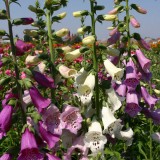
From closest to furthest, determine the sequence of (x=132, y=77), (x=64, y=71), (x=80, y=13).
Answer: (x=64, y=71), (x=80, y=13), (x=132, y=77)

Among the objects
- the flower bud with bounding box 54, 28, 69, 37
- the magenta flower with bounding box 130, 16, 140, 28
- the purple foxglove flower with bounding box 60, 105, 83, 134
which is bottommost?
the purple foxglove flower with bounding box 60, 105, 83, 134

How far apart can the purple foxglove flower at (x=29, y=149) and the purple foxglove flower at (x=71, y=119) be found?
0.26m

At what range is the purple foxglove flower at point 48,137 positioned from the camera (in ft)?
7.95

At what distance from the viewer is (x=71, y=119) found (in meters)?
2.51

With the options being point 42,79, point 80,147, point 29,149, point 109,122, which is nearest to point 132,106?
point 109,122

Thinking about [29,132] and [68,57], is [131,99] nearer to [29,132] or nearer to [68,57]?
[68,57]

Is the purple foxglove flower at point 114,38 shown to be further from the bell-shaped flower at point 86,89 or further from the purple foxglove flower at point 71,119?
the purple foxglove flower at point 71,119

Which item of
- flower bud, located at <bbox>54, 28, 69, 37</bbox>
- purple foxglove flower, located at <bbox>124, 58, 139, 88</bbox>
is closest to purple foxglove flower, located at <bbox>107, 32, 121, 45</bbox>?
purple foxglove flower, located at <bbox>124, 58, 139, 88</bbox>

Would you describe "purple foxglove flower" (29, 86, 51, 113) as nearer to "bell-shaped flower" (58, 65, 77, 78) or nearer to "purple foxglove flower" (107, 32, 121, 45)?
"bell-shaped flower" (58, 65, 77, 78)

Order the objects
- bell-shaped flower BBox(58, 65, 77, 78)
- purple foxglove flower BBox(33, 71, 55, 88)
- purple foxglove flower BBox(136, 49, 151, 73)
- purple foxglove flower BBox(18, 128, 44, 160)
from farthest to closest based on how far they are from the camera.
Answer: purple foxglove flower BBox(136, 49, 151, 73) < bell-shaped flower BBox(58, 65, 77, 78) < purple foxglove flower BBox(33, 71, 55, 88) < purple foxglove flower BBox(18, 128, 44, 160)

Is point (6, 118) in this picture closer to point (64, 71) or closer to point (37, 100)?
point (37, 100)

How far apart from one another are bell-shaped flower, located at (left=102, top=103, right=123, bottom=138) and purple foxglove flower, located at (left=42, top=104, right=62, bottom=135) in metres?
0.30

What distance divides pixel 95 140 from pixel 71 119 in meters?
0.21

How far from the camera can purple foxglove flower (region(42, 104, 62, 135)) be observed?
2.49 metres
